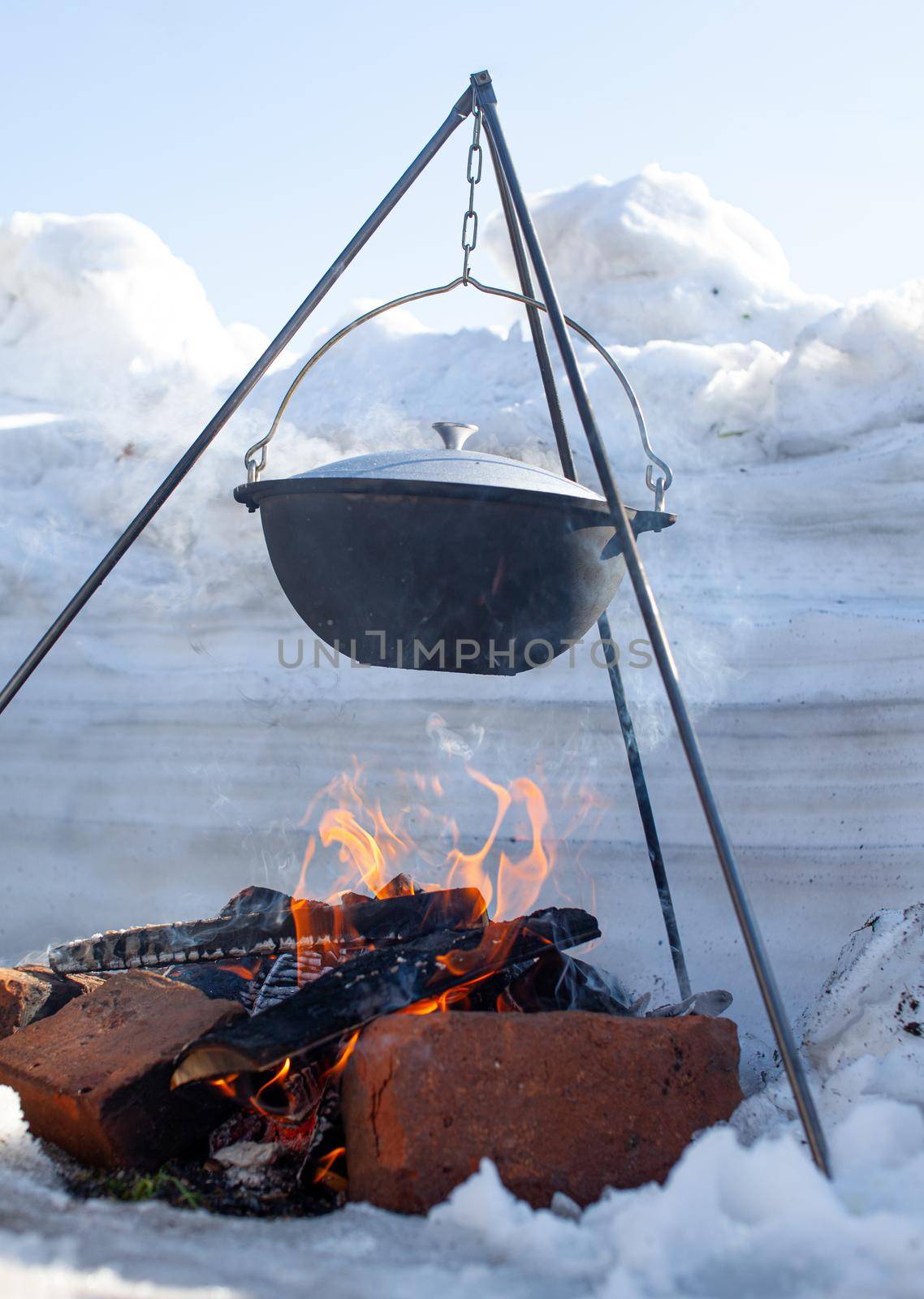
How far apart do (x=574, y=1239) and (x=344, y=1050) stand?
0.46 metres

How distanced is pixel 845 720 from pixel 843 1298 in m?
2.05

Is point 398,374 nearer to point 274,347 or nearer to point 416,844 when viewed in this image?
point 416,844

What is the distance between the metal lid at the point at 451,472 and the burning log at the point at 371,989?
816mm

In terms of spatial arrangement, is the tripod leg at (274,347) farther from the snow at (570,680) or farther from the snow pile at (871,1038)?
the snow pile at (871,1038)

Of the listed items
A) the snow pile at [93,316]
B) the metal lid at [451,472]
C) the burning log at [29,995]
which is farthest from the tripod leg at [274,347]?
the snow pile at [93,316]

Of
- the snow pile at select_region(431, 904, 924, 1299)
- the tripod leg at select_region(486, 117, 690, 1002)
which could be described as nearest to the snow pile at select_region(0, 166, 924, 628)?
the tripod leg at select_region(486, 117, 690, 1002)

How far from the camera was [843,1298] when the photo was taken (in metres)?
1.12

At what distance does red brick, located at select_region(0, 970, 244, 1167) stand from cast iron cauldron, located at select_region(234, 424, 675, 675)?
0.71 metres

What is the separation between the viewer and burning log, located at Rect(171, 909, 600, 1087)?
1.49 m

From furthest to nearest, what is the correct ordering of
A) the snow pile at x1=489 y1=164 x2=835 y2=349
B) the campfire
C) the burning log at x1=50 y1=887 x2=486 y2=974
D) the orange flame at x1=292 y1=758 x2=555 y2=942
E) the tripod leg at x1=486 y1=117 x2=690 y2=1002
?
the snow pile at x1=489 y1=164 x2=835 y2=349, the orange flame at x1=292 y1=758 x2=555 y2=942, the tripod leg at x1=486 y1=117 x2=690 y2=1002, the burning log at x1=50 y1=887 x2=486 y2=974, the campfire

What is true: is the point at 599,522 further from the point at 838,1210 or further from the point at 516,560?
the point at 838,1210

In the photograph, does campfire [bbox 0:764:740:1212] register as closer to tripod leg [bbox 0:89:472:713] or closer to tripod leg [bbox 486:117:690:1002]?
tripod leg [bbox 486:117:690:1002]

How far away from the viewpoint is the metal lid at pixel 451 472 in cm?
169

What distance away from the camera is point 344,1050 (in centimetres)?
159
